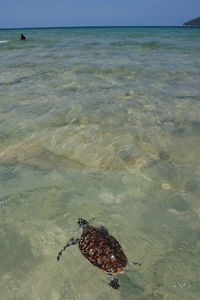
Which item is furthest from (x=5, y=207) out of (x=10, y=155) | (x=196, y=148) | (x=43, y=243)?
(x=196, y=148)

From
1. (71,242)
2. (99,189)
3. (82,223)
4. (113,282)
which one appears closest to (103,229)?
(82,223)

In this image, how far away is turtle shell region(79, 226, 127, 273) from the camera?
Result: 3.44 meters

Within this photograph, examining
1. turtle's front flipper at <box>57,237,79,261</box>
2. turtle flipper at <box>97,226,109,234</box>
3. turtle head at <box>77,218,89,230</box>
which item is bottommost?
turtle's front flipper at <box>57,237,79,261</box>

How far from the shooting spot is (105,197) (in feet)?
16.2

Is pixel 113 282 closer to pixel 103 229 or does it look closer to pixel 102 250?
pixel 102 250

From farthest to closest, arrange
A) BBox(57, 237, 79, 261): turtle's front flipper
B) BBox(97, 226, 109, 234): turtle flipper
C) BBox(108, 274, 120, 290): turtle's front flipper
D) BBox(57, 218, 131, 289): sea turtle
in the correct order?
BBox(97, 226, 109, 234): turtle flipper
BBox(57, 237, 79, 261): turtle's front flipper
BBox(57, 218, 131, 289): sea turtle
BBox(108, 274, 120, 290): turtle's front flipper

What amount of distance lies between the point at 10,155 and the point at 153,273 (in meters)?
4.04

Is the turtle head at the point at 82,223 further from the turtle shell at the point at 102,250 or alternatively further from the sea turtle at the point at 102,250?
the turtle shell at the point at 102,250

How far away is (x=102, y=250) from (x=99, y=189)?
1.66 m

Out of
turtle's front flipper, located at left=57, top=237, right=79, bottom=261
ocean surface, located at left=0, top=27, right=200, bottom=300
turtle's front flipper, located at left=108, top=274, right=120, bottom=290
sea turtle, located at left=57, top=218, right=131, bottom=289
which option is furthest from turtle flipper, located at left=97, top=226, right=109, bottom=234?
turtle's front flipper, located at left=108, top=274, right=120, bottom=290

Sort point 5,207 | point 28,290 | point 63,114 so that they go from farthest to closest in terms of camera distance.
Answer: point 63,114
point 5,207
point 28,290

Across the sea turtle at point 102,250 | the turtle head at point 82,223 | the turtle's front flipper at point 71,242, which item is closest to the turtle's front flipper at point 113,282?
the sea turtle at point 102,250

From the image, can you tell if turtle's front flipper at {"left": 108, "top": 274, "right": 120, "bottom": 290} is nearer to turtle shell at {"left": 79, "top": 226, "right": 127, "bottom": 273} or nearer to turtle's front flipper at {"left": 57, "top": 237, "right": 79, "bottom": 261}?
turtle shell at {"left": 79, "top": 226, "right": 127, "bottom": 273}

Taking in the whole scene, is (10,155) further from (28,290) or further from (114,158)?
(28,290)
